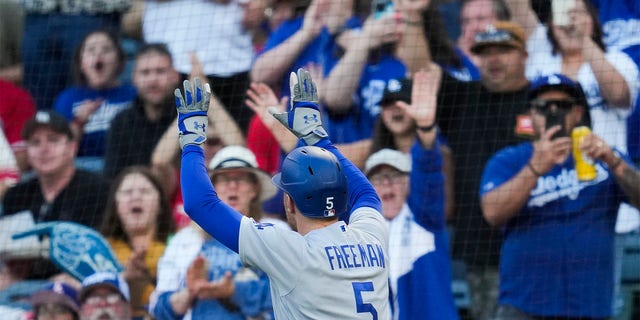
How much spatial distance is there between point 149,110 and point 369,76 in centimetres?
150

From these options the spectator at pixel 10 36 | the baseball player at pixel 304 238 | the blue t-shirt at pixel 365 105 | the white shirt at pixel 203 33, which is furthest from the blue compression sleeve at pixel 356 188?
the spectator at pixel 10 36

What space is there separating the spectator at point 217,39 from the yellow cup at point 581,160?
2.02 metres

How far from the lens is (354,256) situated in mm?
3145

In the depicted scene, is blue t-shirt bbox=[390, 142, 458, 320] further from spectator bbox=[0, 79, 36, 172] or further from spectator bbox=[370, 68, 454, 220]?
spectator bbox=[0, 79, 36, 172]

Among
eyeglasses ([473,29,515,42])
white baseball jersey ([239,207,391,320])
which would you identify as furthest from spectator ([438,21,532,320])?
white baseball jersey ([239,207,391,320])

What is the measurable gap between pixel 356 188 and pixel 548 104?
2707mm

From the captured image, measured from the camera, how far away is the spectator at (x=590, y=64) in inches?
232

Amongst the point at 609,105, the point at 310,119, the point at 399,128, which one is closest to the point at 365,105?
the point at 399,128

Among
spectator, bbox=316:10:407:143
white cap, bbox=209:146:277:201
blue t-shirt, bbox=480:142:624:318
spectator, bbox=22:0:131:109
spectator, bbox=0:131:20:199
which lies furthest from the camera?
spectator, bbox=22:0:131:109

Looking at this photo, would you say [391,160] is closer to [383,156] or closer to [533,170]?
[383,156]

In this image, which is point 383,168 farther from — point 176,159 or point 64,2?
point 64,2

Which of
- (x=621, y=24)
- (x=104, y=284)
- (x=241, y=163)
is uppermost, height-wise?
(x=621, y=24)

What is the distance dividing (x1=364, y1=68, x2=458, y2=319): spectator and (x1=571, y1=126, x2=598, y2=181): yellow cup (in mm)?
745

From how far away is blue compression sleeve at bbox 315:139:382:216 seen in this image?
345 centimetres
